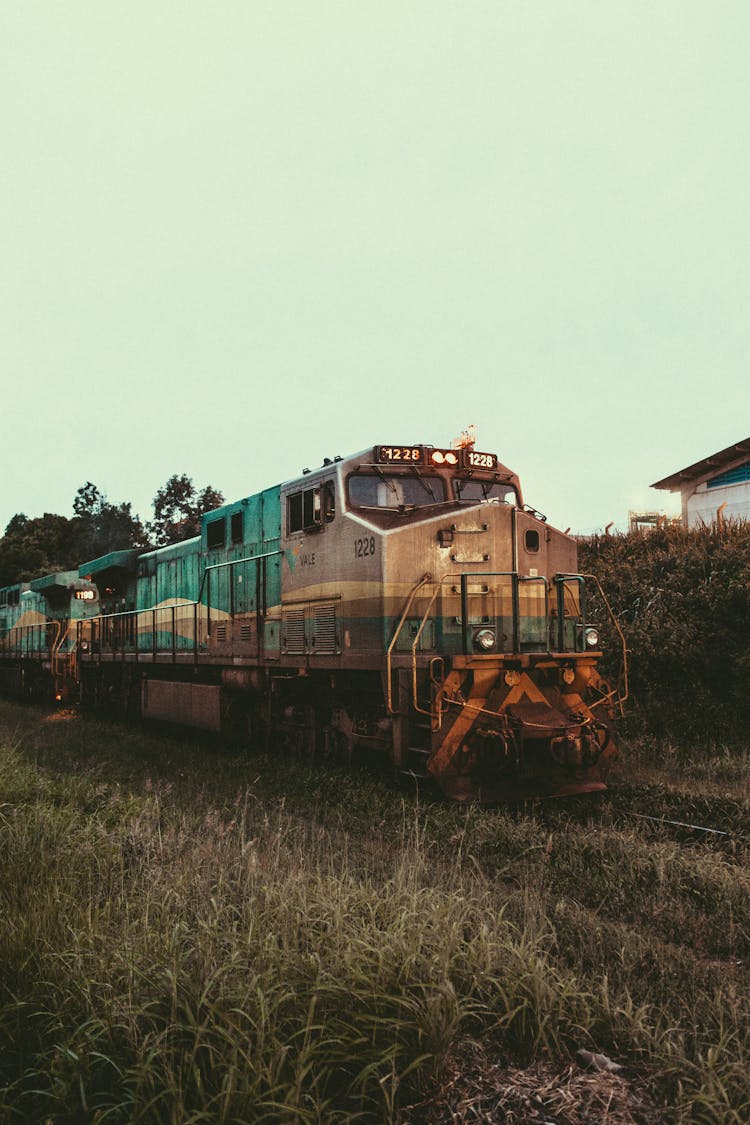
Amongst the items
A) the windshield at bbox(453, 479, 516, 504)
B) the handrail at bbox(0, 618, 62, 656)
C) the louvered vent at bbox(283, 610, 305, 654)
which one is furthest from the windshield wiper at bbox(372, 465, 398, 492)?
the handrail at bbox(0, 618, 62, 656)

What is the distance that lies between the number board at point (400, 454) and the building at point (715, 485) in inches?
551

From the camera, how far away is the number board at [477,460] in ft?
30.3

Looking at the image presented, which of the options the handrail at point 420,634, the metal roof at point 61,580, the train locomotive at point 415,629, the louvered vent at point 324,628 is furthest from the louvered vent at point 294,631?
the metal roof at point 61,580

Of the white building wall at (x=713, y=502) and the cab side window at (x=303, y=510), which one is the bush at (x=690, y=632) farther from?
the white building wall at (x=713, y=502)

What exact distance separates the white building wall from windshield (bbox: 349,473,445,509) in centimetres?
1377

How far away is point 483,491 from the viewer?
941 centimetres

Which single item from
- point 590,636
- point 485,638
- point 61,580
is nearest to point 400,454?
point 485,638

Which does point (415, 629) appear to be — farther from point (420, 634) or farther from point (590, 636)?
point (590, 636)

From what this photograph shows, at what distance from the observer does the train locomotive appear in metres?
7.66

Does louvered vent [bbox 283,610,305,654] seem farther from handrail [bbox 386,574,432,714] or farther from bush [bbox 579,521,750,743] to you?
bush [bbox 579,521,750,743]

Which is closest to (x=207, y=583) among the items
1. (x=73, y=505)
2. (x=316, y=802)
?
(x=316, y=802)

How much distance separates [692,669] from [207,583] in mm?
7138

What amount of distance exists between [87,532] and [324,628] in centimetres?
4918

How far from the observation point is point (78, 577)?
793 inches
